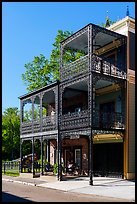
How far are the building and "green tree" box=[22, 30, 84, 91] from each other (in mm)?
10766

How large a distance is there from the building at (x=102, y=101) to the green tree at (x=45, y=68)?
35.3 feet

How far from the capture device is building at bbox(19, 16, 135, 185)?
19.7m

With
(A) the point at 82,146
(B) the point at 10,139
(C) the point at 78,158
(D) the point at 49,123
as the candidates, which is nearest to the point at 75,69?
(D) the point at 49,123

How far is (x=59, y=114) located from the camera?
22.1 m

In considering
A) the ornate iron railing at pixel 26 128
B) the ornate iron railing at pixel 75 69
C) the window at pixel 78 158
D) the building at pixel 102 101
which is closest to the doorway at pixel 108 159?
the building at pixel 102 101

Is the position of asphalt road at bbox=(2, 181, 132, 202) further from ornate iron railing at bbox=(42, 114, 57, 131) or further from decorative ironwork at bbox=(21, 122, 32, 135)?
decorative ironwork at bbox=(21, 122, 32, 135)

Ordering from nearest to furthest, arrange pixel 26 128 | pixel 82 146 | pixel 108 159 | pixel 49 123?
pixel 108 159, pixel 49 123, pixel 82 146, pixel 26 128

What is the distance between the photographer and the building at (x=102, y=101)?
19.7m

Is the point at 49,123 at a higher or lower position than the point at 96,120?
lower

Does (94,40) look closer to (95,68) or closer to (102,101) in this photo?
(95,68)

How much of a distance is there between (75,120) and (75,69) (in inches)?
146

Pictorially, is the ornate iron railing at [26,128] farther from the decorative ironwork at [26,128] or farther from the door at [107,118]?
Answer: the door at [107,118]

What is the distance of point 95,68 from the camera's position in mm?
19922

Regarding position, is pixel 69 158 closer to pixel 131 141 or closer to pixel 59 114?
pixel 59 114
